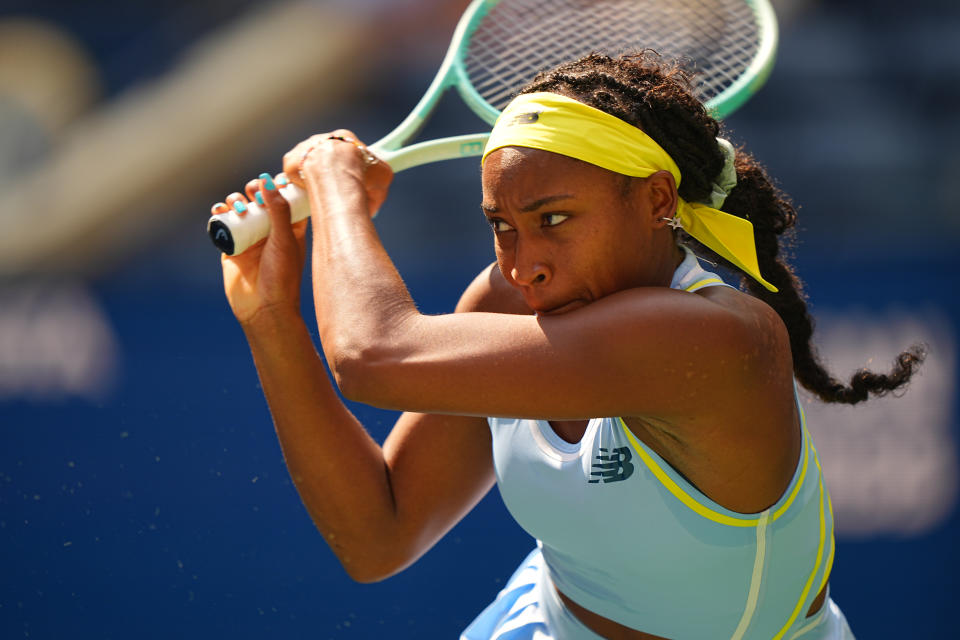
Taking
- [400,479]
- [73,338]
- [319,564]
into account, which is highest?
[400,479]

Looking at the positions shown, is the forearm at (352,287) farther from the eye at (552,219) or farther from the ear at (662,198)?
the ear at (662,198)

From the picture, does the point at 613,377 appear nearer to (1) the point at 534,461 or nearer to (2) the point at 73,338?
(1) the point at 534,461

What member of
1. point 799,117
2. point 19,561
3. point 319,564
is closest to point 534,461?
point 319,564

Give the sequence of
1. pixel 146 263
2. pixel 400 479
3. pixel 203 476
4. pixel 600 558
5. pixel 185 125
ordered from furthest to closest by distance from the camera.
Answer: pixel 185 125 < pixel 146 263 < pixel 203 476 < pixel 400 479 < pixel 600 558

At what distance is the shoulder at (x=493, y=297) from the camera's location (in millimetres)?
1896

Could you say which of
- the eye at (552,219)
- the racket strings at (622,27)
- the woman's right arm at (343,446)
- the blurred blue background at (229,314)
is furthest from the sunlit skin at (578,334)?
the blurred blue background at (229,314)

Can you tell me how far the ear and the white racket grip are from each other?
2.08 ft

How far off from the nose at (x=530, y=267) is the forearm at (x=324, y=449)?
0.51m

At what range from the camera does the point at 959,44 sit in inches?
150

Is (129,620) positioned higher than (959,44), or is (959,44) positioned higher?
(959,44)

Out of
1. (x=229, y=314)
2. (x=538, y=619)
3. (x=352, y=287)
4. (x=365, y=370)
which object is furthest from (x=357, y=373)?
(x=229, y=314)

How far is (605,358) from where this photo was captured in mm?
1385

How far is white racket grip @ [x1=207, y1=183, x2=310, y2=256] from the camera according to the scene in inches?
69.7

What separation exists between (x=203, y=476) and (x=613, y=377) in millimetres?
2064
